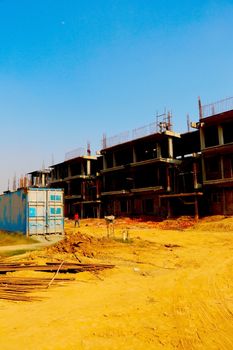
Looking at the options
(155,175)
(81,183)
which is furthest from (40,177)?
(155,175)

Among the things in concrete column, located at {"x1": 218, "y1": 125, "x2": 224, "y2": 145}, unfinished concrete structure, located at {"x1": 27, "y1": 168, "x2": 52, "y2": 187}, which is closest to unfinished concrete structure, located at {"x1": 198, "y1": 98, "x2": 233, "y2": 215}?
concrete column, located at {"x1": 218, "y1": 125, "x2": 224, "y2": 145}

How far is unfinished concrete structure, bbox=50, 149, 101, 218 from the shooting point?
152 ft

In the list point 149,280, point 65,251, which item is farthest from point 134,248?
point 149,280

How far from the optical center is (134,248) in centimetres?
1491

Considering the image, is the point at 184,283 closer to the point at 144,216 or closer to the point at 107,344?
the point at 107,344

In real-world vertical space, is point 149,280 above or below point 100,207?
below

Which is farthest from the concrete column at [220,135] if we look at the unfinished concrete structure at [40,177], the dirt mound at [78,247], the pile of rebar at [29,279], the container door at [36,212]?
the unfinished concrete structure at [40,177]

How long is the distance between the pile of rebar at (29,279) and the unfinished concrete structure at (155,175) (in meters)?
21.7

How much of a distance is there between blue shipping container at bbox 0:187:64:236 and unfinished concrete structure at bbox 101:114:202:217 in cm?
1436

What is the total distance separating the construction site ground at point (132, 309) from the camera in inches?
199

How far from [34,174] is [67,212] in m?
14.6

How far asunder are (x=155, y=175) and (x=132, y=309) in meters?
31.2

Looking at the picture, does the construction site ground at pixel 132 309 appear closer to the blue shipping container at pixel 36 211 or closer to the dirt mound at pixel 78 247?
the dirt mound at pixel 78 247

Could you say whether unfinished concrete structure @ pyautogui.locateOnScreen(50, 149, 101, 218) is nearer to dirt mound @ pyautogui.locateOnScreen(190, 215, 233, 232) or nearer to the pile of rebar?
dirt mound @ pyautogui.locateOnScreen(190, 215, 233, 232)
